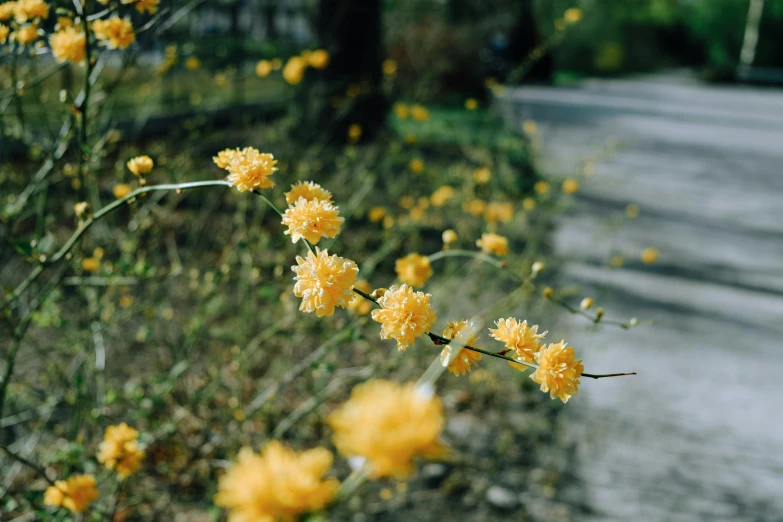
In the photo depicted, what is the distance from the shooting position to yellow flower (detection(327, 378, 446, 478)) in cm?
58

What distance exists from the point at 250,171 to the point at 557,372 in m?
0.62

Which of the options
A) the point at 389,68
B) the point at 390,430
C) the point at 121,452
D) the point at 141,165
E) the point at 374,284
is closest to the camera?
the point at 390,430

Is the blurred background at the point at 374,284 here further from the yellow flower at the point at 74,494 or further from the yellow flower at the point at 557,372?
the yellow flower at the point at 557,372

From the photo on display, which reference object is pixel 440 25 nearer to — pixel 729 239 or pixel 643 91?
pixel 729 239

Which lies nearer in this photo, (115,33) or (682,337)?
(115,33)

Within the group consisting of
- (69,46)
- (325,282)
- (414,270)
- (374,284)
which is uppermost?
(69,46)

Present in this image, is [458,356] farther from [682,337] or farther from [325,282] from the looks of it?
[682,337]

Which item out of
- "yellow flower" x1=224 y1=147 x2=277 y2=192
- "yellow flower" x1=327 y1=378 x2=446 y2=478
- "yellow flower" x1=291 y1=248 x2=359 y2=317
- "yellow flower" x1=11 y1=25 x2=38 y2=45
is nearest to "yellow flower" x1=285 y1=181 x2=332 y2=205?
"yellow flower" x1=224 y1=147 x2=277 y2=192

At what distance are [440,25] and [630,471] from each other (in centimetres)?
1068

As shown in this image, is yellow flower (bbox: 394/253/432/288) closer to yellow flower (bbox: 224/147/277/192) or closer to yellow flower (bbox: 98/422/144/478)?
yellow flower (bbox: 224/147/277/192)

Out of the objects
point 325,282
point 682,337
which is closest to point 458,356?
point 325,282

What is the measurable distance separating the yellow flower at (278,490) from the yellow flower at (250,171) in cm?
56

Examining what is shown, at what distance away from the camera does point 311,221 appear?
1.03 metres

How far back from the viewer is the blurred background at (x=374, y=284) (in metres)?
2.10
